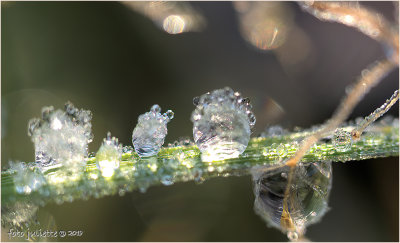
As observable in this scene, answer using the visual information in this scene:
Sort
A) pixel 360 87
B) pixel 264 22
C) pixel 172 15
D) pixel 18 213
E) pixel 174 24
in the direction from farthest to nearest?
pixel 264 22 < pixel 174 24 < pixel 172 15 < pixel 18 213 < pixel 360 87

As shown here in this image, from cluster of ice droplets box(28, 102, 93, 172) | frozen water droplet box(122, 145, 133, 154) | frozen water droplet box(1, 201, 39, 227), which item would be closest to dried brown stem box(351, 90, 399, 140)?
frozen water droplet box(122, 145, 133, 154)

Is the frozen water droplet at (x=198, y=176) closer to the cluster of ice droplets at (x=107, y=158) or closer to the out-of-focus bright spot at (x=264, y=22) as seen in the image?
the cluster of ice droplets at (x=107, y=158)

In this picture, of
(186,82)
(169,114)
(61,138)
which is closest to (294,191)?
(169,114)

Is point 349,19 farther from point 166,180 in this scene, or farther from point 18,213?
point 18,213

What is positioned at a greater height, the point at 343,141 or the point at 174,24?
the point at 174,24

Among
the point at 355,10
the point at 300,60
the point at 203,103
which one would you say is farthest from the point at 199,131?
the point at 300,60

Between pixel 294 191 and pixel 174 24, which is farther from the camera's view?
pixel 174 24

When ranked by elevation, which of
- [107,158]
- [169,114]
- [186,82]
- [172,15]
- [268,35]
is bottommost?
[107,158]
